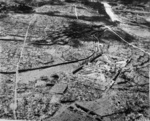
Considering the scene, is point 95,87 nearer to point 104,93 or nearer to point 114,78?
point 104,93

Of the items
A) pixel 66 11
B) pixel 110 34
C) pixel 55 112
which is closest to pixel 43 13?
pixel 66 11

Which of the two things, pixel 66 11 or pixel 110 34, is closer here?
pixel 110 34

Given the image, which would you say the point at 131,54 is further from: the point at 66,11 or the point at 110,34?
the point at 66,11

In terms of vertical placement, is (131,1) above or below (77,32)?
above

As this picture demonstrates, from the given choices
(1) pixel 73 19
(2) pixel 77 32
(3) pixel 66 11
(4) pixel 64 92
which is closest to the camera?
(4) pixel 64 92

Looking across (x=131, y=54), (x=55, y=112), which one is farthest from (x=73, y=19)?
(x=55, y=112)

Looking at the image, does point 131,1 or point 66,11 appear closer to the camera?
point 66,11

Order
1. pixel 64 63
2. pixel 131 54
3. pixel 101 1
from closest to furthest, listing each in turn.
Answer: pixel 64 63
pixel 131 54
pixel 101 1

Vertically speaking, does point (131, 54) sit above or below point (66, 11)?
below

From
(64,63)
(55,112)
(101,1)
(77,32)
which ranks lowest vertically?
(55,112)
